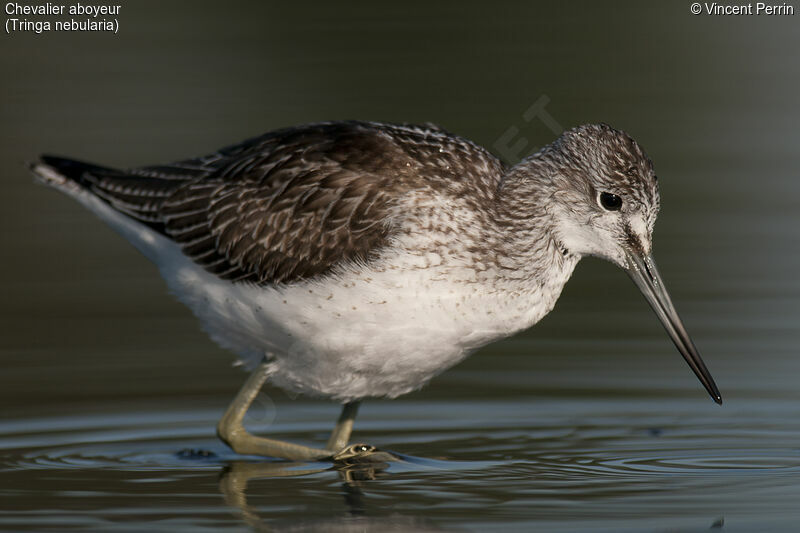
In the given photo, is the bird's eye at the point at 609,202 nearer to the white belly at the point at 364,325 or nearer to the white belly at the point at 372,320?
the white belly at the point at 372,320

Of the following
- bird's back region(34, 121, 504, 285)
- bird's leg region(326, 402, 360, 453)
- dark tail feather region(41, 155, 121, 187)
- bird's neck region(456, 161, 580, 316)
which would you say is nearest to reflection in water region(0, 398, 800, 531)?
bird's leg region(326, 402, 360, 453)

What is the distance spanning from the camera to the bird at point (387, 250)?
9.95 m

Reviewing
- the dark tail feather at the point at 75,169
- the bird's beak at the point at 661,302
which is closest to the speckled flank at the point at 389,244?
the bird's beak at the point at 661,302

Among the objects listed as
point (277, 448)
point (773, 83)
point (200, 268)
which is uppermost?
point (773, 83)

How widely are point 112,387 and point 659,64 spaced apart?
1323 centimetres

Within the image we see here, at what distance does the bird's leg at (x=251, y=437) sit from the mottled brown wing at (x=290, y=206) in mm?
894

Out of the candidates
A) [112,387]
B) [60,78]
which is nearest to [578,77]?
[60,78]

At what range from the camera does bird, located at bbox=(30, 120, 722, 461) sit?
9.95m

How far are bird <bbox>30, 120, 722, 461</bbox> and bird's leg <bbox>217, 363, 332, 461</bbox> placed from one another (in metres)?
0.01

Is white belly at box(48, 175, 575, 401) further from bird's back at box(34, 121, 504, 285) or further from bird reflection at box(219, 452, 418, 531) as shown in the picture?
bird reflection at box(219, 452, 418, 531)

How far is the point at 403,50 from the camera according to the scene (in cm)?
2445

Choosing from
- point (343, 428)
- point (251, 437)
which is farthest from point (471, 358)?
point (251, 437)

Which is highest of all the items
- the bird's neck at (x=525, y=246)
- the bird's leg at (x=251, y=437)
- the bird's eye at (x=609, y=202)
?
the bird's eye at (x=609, y=202)

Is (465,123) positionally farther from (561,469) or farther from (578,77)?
(561,469)
